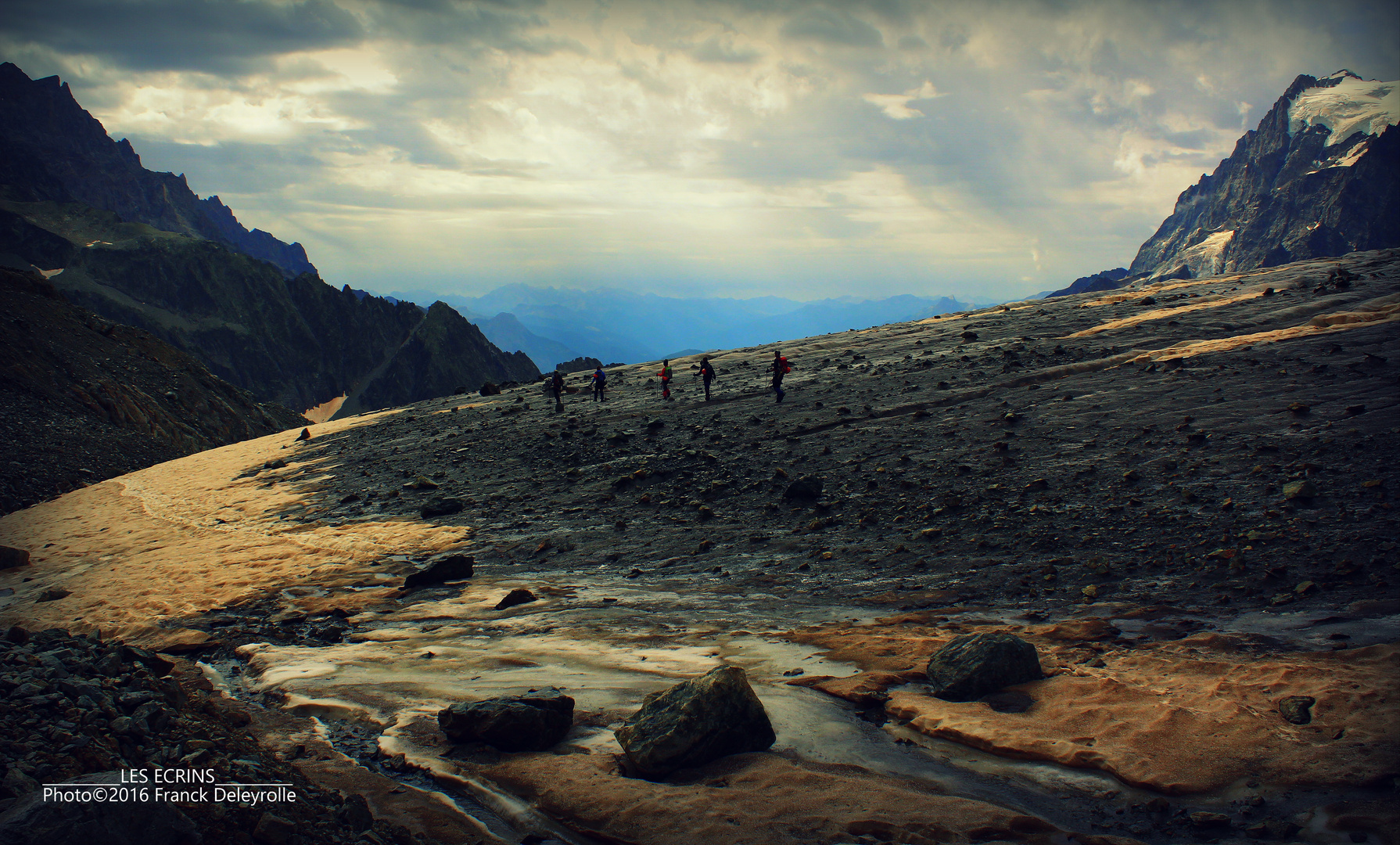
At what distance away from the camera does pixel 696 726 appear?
6.82m

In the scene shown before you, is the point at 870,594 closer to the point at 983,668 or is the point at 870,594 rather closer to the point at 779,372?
the point at 983,668

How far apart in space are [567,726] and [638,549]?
847 centimetres

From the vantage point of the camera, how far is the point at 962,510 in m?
15.2

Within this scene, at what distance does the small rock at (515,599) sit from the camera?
1280 centimetres

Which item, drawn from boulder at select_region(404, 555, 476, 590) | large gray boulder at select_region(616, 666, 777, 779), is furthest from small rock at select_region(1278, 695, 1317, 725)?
boulder at select_region(404, 555, 476, 590)

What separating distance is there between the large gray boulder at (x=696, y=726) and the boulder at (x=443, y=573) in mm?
8723

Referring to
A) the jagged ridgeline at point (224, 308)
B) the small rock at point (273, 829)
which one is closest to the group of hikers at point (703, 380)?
the small rock at point (273, 829)

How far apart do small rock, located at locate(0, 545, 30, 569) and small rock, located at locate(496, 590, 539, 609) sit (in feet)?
57.3

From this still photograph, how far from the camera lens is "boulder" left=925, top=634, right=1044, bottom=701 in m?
8.01

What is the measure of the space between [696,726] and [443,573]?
31.1ft

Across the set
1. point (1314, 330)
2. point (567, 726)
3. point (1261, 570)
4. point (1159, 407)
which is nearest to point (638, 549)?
point (567, 726)

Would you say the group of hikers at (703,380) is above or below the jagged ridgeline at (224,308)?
below

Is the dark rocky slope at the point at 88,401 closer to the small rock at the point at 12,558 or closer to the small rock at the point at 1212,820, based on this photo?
the small rock at the point at 12,558

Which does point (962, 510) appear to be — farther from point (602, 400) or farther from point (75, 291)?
point (75, 291)
